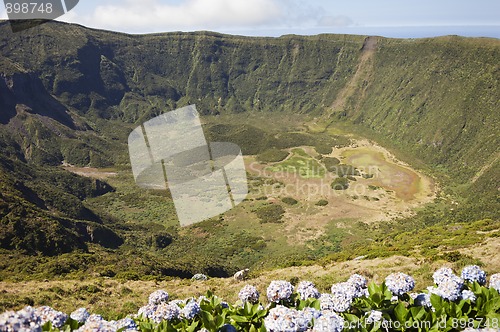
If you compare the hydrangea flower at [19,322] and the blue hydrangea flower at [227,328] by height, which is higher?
the hydrangea flower at [19,322]

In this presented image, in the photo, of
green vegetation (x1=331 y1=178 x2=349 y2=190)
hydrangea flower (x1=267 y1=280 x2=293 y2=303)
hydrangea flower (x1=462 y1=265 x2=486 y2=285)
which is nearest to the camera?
hydrangea flower (x1=267 y1=280 x2=293 y2=303)

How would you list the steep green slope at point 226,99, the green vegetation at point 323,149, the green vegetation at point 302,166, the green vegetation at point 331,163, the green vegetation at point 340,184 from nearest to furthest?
the steep green slope at point 226,99, the green vegetation at point 340,184, the green vegetation at point 302,166, the green vegetation at point 331,163, the green vegetation at point 323,149

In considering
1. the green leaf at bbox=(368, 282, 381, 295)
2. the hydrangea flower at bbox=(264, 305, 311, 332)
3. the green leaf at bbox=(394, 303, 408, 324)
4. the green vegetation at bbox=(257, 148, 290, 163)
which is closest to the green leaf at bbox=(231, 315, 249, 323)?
the hydrangea flower at bbox=(264, 305, 311, 332)

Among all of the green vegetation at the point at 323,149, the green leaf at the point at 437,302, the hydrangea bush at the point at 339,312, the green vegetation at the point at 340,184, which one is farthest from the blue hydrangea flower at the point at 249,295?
the green vegetation at the point at 323,149

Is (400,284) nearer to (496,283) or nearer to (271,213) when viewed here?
(496,283)

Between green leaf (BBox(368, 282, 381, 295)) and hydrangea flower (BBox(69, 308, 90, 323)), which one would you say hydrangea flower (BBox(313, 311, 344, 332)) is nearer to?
green leaf (BBox(368, 282, 381, 295))

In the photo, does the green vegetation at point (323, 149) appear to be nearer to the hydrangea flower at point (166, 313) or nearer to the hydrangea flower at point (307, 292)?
the hydrangea flower at point (307, 292)

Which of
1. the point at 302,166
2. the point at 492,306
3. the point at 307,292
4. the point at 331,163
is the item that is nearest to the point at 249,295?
the point at 307,292
